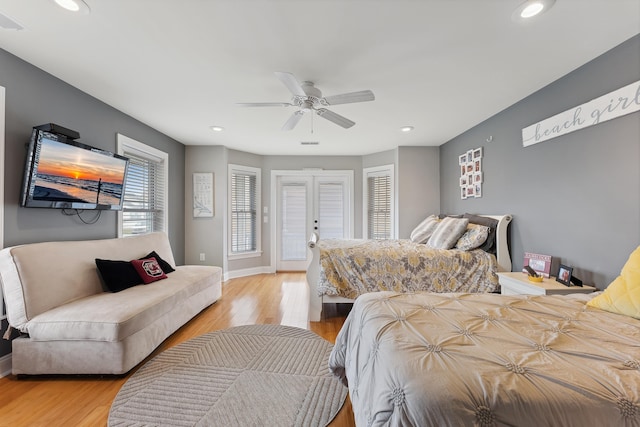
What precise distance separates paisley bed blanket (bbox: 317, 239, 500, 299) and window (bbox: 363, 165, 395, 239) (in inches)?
76.6

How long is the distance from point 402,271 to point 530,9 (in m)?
2.27

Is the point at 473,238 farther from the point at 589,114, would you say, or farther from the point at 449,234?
the point at 589,114

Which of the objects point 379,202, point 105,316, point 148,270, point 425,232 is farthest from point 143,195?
point 425,232

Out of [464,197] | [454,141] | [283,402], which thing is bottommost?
[283,402]

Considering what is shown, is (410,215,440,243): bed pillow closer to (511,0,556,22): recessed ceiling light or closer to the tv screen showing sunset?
(511,0,556,22): recessed ceiling light

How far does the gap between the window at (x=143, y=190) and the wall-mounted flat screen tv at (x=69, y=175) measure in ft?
1.08

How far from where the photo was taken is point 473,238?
9.58 feet

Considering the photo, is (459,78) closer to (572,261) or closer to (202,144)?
(572,261)

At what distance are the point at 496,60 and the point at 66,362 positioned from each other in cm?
393

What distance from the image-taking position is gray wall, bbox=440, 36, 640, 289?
1799 mm

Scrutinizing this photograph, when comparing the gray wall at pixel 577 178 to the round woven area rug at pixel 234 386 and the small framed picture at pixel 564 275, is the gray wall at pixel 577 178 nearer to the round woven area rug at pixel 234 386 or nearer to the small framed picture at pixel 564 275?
the small framed picture at pixel 564 275

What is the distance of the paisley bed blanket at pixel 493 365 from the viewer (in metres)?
0.71

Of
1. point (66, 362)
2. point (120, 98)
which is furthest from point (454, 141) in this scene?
point (66, 362)

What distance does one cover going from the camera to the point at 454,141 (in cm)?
409
